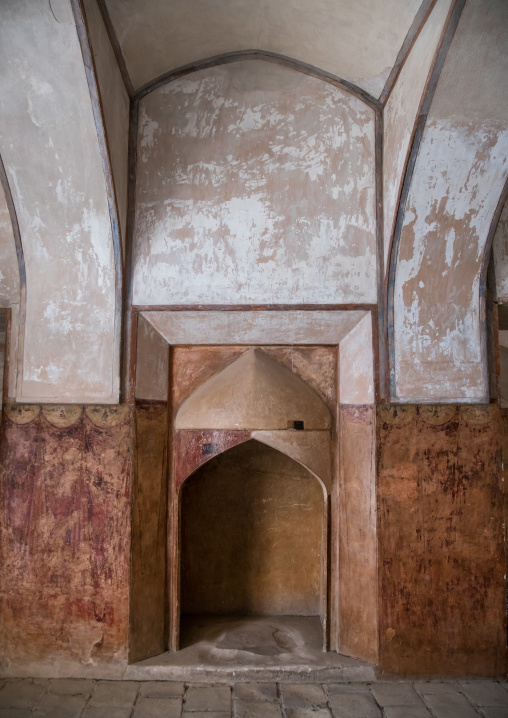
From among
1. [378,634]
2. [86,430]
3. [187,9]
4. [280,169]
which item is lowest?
[378,634]

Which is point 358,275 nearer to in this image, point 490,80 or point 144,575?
point 490,80

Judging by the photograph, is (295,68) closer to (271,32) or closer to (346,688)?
(271,32)

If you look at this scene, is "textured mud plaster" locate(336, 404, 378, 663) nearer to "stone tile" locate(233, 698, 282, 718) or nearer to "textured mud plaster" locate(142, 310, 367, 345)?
"textured mud plaster" locate(142, 310, 367, 345)

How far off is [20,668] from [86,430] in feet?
6.13

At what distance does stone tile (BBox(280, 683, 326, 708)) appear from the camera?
12.2ft

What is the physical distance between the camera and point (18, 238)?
13.7ft

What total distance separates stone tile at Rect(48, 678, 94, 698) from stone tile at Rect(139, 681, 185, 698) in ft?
1.28

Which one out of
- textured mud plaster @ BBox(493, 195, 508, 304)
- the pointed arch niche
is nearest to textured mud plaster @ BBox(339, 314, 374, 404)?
the pointed arch niche

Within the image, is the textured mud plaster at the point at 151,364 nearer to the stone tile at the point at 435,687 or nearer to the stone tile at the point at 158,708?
the stone tile at the point at 158,708

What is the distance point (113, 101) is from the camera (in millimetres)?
3910

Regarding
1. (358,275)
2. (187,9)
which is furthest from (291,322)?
(187,9)

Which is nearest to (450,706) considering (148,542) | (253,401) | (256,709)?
(256,709)

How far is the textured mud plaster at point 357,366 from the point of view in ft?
13.8

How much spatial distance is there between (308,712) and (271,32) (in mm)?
5098
